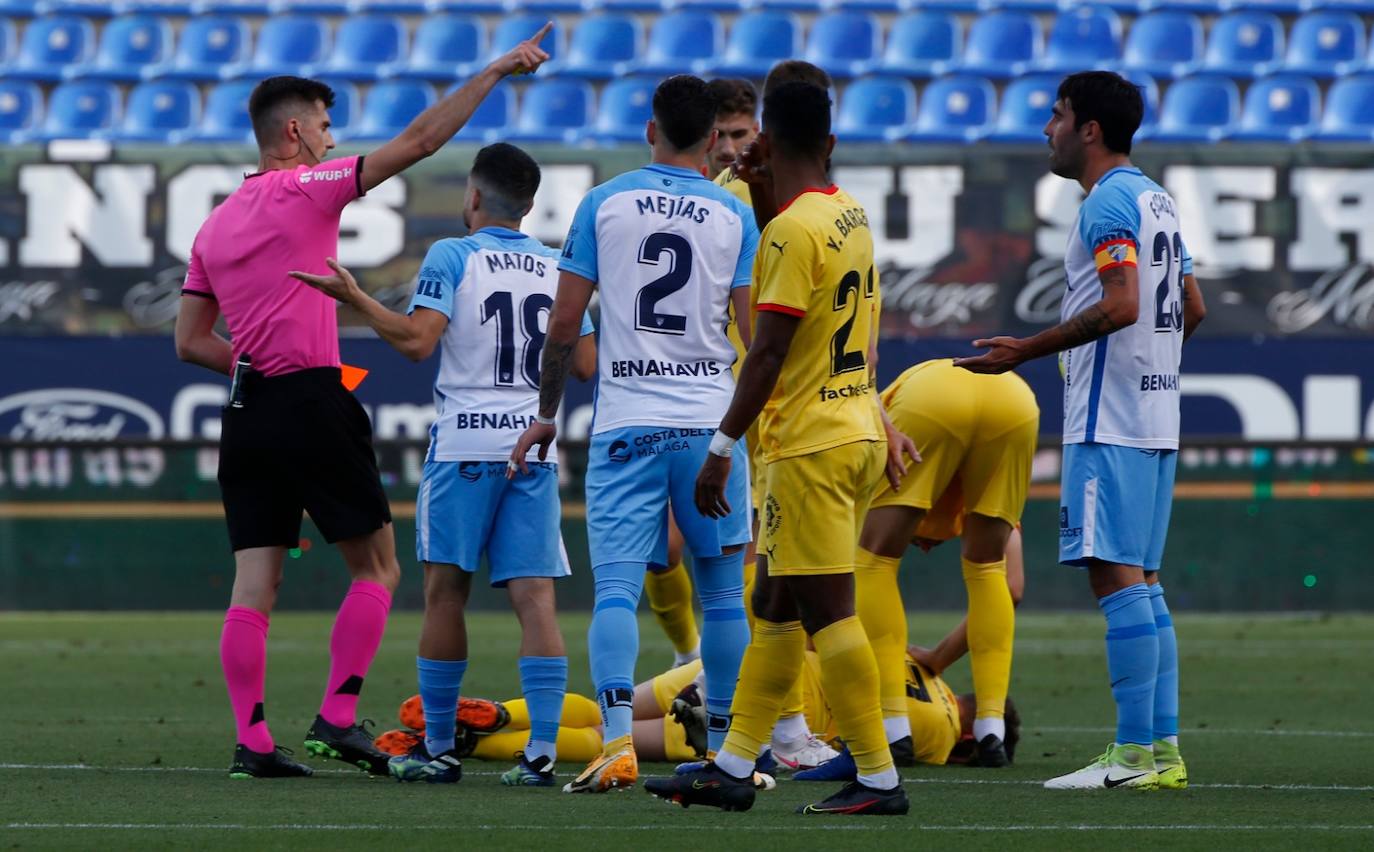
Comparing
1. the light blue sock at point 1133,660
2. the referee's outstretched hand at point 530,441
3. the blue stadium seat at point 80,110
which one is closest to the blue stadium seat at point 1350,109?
the blue stadium seat at point 80,110

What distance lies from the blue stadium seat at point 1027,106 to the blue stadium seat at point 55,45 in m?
9.12

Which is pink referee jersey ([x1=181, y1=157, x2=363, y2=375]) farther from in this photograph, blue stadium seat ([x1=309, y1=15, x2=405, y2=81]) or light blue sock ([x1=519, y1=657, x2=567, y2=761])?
blue stadium seat ([x1=309, y1=15, x2=405, y2=81])

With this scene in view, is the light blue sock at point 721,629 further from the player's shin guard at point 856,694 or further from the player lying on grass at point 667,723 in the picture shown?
the player's shin guard at point 856,694

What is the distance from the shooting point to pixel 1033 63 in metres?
19.4

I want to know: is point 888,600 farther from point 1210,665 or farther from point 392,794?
point 1210,665

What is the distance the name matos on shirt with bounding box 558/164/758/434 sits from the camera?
5863mm

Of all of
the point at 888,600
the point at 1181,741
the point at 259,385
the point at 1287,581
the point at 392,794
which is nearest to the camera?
the point at 392,794

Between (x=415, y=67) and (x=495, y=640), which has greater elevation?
(x=415, y=67)

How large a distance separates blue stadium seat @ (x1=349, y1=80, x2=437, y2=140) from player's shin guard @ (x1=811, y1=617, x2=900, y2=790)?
13967mm

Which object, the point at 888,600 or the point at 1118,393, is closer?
the point at 1118,393

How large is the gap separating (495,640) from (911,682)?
5.54 metres

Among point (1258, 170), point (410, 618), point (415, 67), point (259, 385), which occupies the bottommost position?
point (410, 618)

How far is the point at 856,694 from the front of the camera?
515 centimetres

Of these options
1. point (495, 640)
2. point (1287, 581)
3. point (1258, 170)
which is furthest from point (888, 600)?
point (1258, 170)
